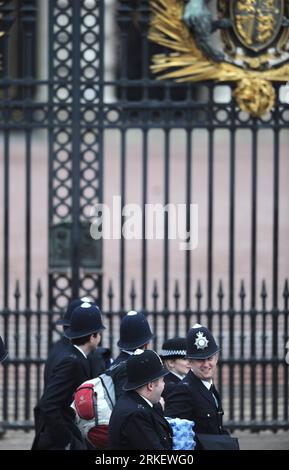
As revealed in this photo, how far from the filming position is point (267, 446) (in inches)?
429

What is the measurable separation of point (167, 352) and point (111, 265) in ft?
37.8

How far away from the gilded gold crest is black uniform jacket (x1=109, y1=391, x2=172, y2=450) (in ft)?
14.3

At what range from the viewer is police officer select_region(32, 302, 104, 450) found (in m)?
8.66

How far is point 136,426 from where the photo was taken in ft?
22.2

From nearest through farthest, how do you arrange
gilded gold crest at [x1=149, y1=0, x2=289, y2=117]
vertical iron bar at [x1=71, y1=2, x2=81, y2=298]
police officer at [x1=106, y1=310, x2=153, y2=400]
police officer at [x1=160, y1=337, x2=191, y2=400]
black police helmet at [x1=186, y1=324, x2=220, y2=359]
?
black police helmet at [x1=186, y1=324, x2=220, y2=359]
police officer at [x1=106, y1=310, x2=153, y2=400]
police officer at [x1=160, y1=337, x2=191, y2=400]
gilded gold crest at [x1=149, y1=0, x2=289, y2=117]
vertical iron bar at [x1=71, y1=2, x2=81, y2=298]

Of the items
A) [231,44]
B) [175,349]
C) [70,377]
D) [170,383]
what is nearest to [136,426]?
[170,383]

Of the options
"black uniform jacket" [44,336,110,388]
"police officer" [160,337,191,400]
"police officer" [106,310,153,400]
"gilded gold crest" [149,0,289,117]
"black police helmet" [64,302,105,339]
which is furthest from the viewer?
"gilded gold crest" [149,0,289,117]

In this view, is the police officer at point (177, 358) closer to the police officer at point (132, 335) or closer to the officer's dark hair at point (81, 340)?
the police officer at point (132, 335)

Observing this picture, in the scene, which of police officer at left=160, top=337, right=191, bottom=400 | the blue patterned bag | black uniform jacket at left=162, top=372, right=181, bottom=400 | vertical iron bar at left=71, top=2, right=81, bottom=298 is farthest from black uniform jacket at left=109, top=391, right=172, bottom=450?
vertical iron bar at left=71, top=2, right=81, bottom=298

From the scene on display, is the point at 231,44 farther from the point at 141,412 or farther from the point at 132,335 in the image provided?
the point at 141,412

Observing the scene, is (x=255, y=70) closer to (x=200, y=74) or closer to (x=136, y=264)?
(x=200, y=74)

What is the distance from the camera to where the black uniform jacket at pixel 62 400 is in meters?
8.66

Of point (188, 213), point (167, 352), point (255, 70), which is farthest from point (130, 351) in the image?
point (255, 70)

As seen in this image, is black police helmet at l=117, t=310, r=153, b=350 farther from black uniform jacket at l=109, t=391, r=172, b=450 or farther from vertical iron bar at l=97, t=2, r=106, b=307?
vertical iron bar at l=97, t=2, r=106, b=307
